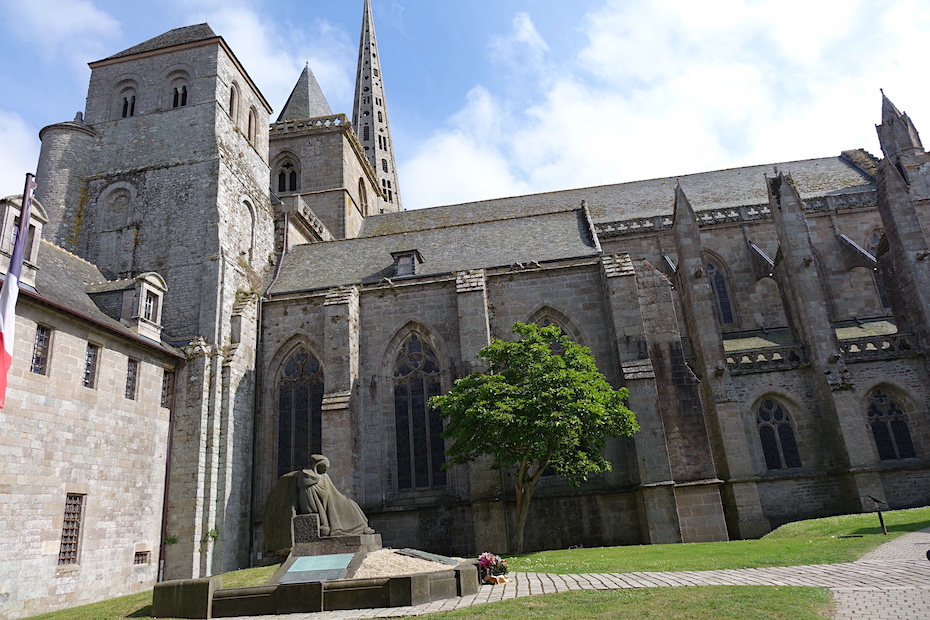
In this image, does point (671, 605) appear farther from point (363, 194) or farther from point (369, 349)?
point (363, 194)

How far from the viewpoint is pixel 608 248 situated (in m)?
33.1

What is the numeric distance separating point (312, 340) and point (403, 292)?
4.08 m

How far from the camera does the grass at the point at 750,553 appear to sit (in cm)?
1333

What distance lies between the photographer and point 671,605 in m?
8.59

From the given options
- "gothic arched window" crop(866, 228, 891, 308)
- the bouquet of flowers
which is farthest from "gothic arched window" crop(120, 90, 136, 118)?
"gothic arched window" crop(866, 228, 891, 308)

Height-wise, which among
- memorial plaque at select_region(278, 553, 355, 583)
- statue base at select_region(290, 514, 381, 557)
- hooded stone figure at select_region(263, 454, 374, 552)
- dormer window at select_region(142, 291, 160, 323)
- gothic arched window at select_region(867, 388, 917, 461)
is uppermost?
dormer window at select_region(142, 291, 160, 323)

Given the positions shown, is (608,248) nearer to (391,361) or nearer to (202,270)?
(391,361)

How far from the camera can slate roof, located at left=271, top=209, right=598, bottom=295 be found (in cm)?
2652

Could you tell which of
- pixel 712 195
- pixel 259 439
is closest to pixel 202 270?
pixel 259 439

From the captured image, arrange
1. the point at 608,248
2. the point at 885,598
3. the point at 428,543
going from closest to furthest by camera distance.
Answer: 1. the point at 885,598
2. the point at 428,543
3. the point at 608,248

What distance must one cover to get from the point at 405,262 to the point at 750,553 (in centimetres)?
1664

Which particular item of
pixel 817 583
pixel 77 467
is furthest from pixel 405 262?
pixel 817 583

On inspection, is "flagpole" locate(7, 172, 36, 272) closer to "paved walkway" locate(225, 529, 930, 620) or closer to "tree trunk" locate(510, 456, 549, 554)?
"paved walkway" locate(225, 529, 930, 620)

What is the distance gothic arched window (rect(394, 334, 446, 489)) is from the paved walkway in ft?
31.2
